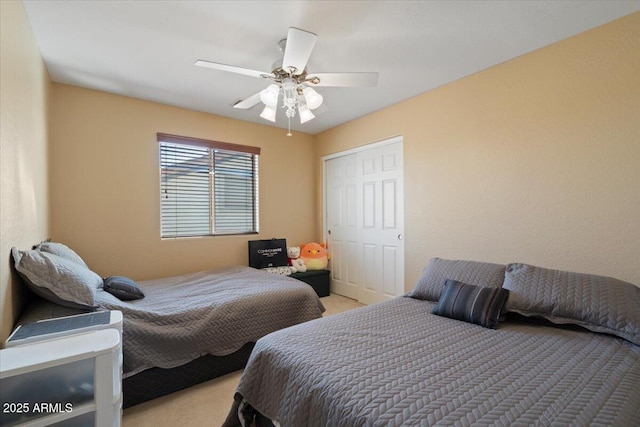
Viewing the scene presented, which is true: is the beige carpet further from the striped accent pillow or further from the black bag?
the black bag

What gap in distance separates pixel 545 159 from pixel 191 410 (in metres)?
3.13

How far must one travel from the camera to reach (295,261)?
406 cm

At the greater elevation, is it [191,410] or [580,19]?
[580,19]

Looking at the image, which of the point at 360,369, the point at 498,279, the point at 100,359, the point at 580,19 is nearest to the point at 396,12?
the point at 580,19

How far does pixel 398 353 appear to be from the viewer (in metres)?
1.33

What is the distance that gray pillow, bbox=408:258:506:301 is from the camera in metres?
1.98

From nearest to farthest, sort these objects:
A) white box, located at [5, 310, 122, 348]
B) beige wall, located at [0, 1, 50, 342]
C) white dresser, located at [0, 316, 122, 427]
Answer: white dresser, located at [0, 316, 122, 427] < white box, located at [5, 310, 122, 348] < beige wall, located at [0, 1, 50, 342]

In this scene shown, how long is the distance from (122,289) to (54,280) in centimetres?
64

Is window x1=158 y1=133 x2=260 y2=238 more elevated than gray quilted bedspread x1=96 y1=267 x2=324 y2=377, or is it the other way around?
window x1=158 y1=133 x2=260 y2=238

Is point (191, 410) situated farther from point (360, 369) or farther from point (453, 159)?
point (453, 159)

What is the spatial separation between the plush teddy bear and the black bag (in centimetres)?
8

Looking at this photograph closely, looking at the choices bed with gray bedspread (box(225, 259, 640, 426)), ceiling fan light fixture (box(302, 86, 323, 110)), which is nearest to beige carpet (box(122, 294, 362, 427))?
bed with gray bedspread (box(225, 259, 640, 426))

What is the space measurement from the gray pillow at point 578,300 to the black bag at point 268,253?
9.15 feet

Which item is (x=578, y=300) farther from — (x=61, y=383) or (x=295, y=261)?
(x=295, y=261)
